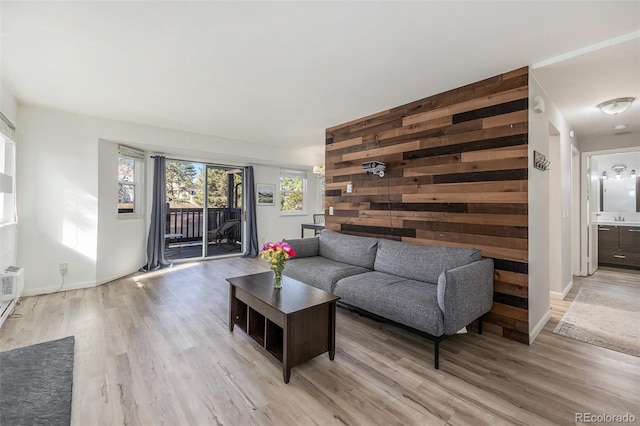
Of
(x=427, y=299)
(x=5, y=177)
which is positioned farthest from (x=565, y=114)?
(x=5, y=177)

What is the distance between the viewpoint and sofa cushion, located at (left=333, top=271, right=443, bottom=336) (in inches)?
87.5

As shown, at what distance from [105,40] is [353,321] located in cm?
337

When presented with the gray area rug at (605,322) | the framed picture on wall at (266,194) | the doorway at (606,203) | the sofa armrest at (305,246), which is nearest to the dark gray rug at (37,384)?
the sofa armrest at (305,246)

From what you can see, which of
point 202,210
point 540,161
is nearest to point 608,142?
point 540,161

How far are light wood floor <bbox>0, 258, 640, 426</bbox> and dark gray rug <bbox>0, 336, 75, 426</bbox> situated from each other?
0.08 meters

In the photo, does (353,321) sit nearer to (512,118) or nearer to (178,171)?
(512,118)

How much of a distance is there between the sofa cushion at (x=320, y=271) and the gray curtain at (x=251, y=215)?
3.02 m

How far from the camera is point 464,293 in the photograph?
229 cm

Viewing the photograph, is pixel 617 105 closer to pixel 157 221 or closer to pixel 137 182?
pixel 157 221

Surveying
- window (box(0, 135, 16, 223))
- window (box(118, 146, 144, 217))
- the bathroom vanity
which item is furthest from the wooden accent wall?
the bathroom vanity

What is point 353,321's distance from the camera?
309 centimetres

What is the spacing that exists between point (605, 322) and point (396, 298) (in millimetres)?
2478

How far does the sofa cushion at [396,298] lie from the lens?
222 cm

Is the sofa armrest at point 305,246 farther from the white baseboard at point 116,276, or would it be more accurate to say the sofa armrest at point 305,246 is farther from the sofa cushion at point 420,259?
the white baseboard at point 116,276
